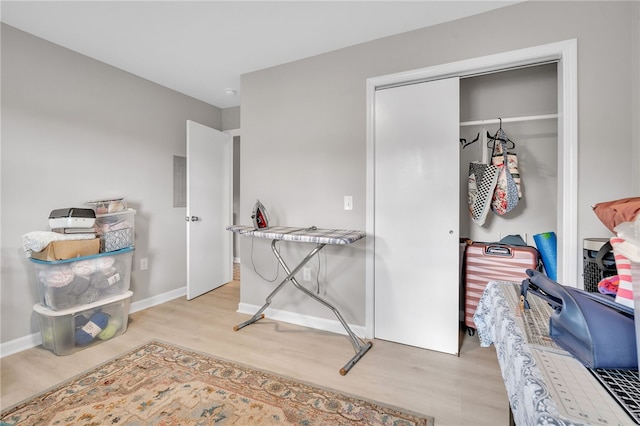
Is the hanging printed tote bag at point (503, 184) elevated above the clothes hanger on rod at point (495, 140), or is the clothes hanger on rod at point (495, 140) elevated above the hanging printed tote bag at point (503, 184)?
the clothes hanger on rod at point (495, 140)

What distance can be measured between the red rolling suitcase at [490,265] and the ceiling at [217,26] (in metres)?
1.73

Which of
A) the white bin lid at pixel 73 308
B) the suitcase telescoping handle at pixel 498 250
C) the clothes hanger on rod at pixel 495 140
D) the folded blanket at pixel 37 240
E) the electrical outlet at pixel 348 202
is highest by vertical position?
the clothes hanger on rod at pixel 495 140

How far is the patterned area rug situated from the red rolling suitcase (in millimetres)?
1149

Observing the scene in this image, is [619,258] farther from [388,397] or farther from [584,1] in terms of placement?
[584,1]

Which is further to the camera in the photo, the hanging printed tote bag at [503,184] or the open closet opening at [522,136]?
the open closet opening at [522,136]

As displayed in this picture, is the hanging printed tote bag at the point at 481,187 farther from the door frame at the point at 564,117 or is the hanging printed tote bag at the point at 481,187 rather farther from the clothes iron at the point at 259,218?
the clothes iron at the point at 259,218

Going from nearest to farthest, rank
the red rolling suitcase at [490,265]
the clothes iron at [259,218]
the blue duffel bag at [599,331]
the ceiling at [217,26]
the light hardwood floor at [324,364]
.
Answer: the blue duffel bag at [599,331] → the light hardwood floor at [324,364] → the ceiling at [217,26] → the red rolling suitcase at [490,265] → the clothes iron at [259,218]

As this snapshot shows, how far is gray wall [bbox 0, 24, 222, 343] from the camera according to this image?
7.00 ft

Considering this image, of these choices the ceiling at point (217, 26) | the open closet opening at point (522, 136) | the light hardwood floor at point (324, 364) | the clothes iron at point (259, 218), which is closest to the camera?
the light hardwood floor at point (324, 364)

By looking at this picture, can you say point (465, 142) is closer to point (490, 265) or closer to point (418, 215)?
point (418, 215)

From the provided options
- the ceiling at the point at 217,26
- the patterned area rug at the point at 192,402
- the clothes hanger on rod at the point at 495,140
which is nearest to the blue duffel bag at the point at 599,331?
the patterned area rug at the point at 192,402

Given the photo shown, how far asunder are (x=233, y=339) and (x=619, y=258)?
2.40 metres

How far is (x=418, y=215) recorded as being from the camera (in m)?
2.20

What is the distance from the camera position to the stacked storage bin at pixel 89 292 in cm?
205
